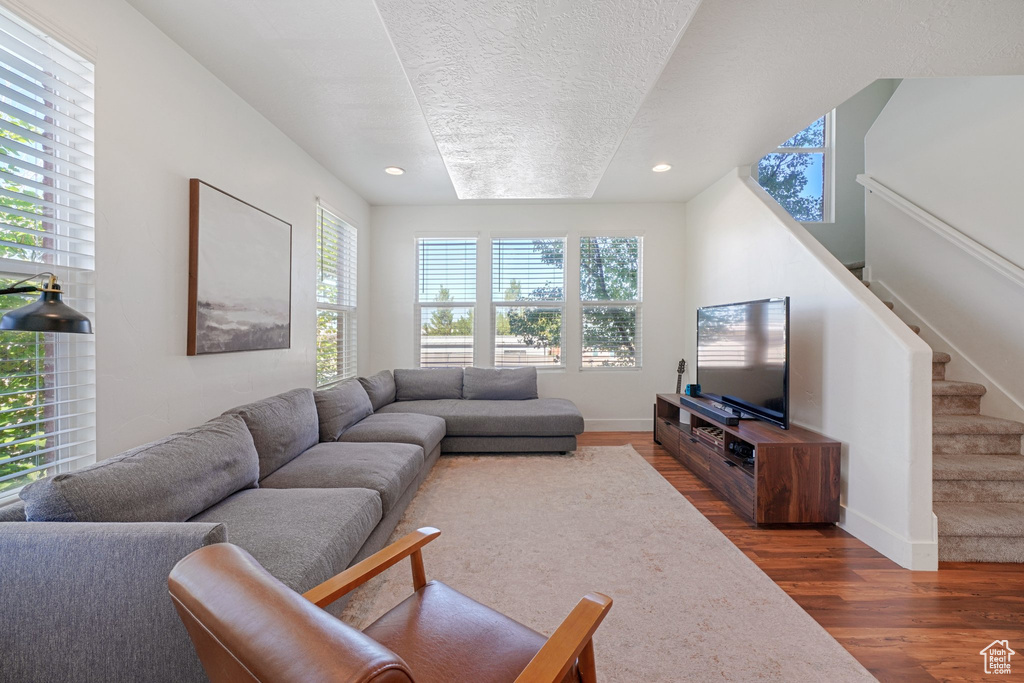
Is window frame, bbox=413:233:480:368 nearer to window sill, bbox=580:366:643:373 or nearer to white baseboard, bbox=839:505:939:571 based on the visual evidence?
A: window sill, bbox=580:366:643:373

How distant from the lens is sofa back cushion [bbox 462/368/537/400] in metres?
4.61

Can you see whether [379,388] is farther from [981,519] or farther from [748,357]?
[981,519]

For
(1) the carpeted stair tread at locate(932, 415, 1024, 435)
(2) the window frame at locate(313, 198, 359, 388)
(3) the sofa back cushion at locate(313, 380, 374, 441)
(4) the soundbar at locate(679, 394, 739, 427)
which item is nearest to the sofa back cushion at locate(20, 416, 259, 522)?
(3) the sofa back cushion at locate(313, 380, 374, 441)

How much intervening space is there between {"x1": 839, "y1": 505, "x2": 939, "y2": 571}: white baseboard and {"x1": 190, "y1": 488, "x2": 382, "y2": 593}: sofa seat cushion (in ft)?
8.63

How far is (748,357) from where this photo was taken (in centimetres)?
316

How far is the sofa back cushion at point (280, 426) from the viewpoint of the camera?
7.41 ft

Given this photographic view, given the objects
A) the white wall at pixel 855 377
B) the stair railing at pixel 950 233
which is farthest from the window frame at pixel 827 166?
the white wall at pixel 855 377

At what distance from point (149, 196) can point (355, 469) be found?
5.44 feet

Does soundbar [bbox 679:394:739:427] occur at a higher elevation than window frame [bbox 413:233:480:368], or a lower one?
lower

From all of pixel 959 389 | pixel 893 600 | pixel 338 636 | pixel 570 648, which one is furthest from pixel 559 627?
pixel 959 389

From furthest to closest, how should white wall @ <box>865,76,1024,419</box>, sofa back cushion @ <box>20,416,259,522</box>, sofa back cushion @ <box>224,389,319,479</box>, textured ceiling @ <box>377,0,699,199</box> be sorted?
white wall @ <box>865,76,1024,419</box> < sofa back cushion @ <box>224,389,319,479</box> < textured ceiling @ <box>377,0,699,199</box> < sofa back cushion @ <box>20,416,259,522</box>

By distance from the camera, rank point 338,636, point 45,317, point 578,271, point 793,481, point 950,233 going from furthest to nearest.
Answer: point 578,271 < point 950,233 < point 793,481 < point 45,317 < point 338,636

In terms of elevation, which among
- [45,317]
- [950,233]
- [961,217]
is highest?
[961,217]

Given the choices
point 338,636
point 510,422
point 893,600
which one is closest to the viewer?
point 338,636
